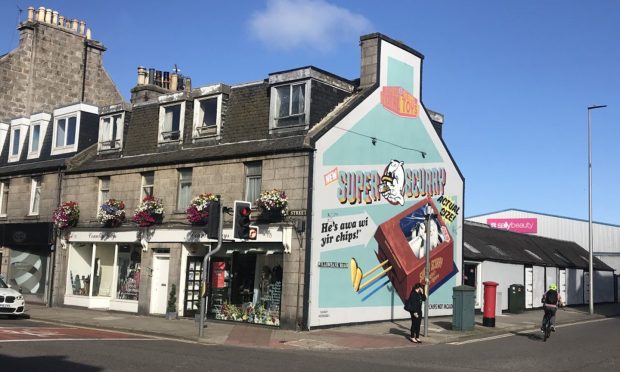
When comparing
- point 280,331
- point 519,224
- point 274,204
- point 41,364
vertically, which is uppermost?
point 519,224

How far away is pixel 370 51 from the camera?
22672 mm

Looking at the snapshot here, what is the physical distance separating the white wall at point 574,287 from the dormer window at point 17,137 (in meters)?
31.7

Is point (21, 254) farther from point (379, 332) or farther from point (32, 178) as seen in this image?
point (379, 332)

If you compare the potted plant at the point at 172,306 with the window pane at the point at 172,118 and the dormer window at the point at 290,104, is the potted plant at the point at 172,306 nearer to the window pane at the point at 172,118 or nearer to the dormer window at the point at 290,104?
the window pane at the point at 172,118

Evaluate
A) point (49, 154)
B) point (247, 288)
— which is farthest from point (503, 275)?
point (49, 154)

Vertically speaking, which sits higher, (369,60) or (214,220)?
(369,60)

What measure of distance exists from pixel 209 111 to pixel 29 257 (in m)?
12.6

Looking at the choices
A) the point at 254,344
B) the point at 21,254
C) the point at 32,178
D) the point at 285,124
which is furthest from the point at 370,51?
the point at 21,254

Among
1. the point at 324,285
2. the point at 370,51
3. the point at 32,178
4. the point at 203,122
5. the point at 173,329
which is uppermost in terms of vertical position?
the point at 370,51

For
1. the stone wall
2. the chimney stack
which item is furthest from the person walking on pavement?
the stone wall

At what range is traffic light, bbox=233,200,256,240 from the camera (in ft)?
54.5

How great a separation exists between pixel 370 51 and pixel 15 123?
64.1 ft

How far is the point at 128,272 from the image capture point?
81.4 feet

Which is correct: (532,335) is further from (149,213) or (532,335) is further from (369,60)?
(149,213)
